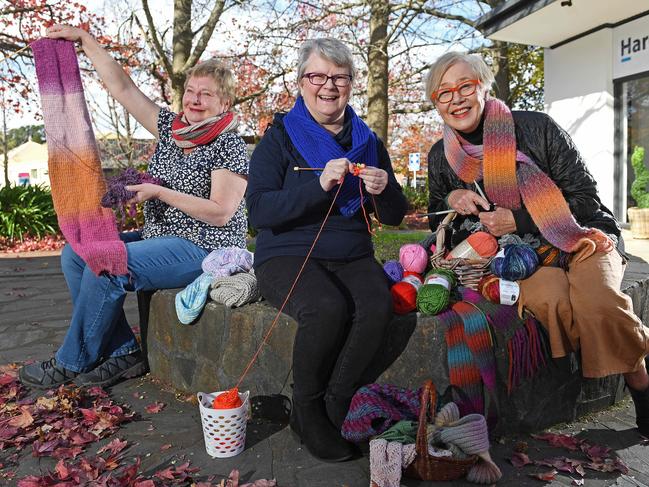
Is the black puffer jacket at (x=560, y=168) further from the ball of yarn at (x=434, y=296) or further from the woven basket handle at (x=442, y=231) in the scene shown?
the ball of yarn at (x=434, y=296)

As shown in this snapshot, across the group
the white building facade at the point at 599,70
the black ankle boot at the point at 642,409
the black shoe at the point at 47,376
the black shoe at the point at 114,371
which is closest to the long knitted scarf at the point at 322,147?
the black ankle boot at the point at 642,409

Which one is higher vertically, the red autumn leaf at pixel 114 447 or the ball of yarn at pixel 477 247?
the ball of yarn at pixel 477 247

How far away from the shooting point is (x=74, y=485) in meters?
2.16

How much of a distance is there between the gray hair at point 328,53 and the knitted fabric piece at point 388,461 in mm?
1583

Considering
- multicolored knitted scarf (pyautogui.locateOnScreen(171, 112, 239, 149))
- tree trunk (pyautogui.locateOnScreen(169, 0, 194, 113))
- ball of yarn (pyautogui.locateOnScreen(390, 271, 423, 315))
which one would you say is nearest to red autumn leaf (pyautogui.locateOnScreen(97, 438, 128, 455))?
ball of yarn (pyautogui.locateOnScreen(390, 271, 423, 315))

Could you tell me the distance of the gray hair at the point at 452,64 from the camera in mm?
2801

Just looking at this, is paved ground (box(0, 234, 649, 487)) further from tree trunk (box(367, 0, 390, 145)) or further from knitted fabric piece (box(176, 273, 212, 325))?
tree trunk (box(367, 0, 390, 145))

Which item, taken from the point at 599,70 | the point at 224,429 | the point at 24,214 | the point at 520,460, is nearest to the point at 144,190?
the point at 224,429

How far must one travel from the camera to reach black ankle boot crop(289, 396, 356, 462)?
230 centimetres

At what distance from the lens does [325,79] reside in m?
2.56

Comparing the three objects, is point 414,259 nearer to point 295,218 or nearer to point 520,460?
point 295,218

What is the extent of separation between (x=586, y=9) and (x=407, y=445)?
28.7 ft

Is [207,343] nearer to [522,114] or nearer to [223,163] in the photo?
[223,163]

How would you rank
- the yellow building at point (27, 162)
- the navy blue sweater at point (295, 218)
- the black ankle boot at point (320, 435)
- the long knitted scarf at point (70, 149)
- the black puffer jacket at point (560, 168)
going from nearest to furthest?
the black ankle boot at point (320, 435) < the navy blue sweater at point (295, 218) < the black puffer jacket at point (560, 168) < the long knitted scarf at point (70, 149) < the yellow building at point (27, 162)
